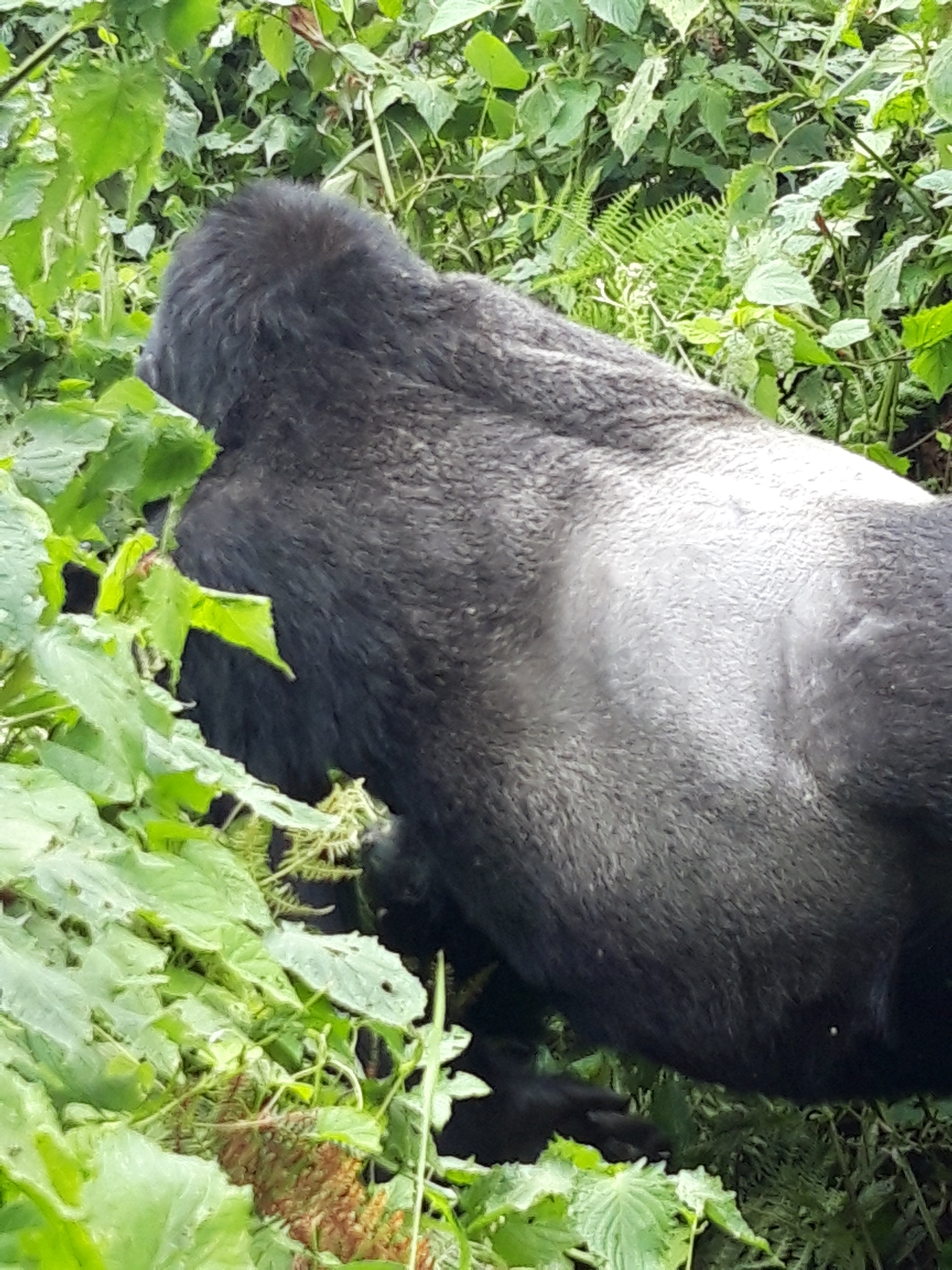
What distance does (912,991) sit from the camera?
4.17 feet

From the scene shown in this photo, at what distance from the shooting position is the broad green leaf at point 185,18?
92 centimetres

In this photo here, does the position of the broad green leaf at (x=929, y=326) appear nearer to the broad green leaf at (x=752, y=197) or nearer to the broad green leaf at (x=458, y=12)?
the broad green leaf at (x=752, y=197)

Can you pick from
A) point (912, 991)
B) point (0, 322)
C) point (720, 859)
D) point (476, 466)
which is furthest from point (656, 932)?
point (0, 322)

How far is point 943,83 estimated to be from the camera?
163cm

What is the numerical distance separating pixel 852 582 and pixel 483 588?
0.32 metres

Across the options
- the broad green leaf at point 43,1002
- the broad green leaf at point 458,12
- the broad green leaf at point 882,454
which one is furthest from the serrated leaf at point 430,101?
the broad green leaf at point 43,1002

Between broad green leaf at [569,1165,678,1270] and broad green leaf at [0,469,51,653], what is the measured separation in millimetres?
386

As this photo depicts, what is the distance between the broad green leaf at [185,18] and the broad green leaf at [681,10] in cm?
106

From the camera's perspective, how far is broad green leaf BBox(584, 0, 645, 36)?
1.91 m

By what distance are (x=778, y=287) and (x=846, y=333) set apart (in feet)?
0.36

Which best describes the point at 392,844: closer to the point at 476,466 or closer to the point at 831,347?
the point at 476,466

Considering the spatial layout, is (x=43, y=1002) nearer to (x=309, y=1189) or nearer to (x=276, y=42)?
(x=309, y=1189)

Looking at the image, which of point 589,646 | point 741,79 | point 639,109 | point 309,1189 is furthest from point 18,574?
point 741,79

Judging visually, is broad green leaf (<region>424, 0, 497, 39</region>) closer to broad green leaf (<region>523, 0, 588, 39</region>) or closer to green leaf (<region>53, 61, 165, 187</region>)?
broad green leaf (<region>523, 0, 588, 39</region>)
